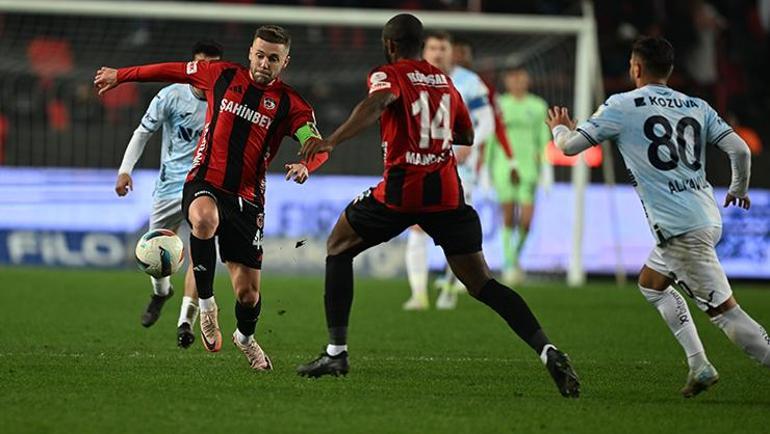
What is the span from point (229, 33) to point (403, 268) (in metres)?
3.90

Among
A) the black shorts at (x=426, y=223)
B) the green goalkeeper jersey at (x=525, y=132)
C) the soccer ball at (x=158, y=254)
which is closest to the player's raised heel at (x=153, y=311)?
the soccer ball at (x=158, y=254)

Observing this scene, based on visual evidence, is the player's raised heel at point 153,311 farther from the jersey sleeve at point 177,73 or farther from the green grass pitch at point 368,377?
the jersey sleeve at point 177,73

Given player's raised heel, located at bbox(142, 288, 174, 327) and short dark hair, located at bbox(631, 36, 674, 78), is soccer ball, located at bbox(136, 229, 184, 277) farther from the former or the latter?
short dark hair, located at bbox(631, 36, 674, 78)

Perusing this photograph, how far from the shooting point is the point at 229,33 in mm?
19094

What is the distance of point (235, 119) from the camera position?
8523mm

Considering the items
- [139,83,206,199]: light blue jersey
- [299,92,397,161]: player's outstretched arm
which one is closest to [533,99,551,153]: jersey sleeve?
[139,83,206,199]: light blue jersey

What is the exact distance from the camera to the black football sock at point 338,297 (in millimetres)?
7914

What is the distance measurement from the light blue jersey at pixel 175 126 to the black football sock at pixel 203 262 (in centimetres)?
192

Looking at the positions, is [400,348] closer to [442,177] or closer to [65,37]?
[442,177]

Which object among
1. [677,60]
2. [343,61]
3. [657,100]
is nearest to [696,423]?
[657,100]

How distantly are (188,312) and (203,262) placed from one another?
1.16 metres

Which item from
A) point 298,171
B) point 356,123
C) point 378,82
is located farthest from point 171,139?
point 356,123

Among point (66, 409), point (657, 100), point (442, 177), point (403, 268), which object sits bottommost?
point (403, 268)

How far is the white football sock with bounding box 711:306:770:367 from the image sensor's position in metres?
7.51
